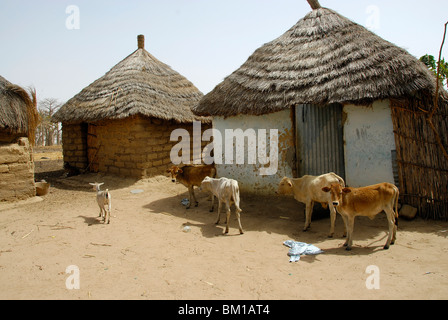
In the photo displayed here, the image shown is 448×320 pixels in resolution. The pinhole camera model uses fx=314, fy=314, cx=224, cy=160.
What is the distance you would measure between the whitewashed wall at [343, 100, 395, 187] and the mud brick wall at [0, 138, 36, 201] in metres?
8.02

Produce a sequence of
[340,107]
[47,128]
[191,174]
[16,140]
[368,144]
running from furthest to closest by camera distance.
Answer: [47,128]
[16,140]
[191,174]
[340,107]
[368,144]

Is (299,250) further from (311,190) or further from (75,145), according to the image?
(75,145)

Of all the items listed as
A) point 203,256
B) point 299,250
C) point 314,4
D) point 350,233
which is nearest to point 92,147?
point 203,256

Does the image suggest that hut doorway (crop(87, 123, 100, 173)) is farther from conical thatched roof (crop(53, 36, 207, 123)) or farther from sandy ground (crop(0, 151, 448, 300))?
sandy ground (crop(0, 151, 448, 300))

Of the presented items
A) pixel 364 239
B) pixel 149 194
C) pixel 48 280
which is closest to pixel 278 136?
pixel 364 239

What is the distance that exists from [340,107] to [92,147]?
29.4ft

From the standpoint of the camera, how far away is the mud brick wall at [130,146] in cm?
1027

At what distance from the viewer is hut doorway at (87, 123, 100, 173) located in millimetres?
11570

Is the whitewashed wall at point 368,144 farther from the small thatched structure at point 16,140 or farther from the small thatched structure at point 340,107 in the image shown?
the small thatched structure at point 16,140

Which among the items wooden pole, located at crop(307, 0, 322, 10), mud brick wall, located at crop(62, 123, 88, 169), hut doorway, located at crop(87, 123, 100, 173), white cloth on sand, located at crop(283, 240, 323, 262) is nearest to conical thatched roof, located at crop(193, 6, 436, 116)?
wooden pole, located at crop(307, 0, 322, 10)

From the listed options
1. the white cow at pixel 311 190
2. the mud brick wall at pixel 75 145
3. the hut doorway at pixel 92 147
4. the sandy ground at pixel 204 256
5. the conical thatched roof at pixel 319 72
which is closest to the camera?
the sandy ground at pixel 204 256

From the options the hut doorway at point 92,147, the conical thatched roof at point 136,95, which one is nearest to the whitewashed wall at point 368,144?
the conical thatched roof at point 136,95

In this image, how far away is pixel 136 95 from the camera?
1055 centimetres

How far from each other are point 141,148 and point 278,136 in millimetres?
4804
